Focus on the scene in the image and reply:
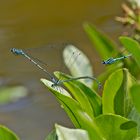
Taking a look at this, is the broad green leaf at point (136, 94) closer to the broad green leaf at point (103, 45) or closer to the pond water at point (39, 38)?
the broad green leaf at point (103, 45)

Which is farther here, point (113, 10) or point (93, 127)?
point (113, 10)

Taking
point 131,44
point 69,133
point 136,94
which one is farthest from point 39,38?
point 69,133

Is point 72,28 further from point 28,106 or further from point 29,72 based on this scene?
point 28,106

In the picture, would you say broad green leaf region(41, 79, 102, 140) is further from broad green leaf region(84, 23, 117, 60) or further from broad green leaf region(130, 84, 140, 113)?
broad green leaf region(84, 23, 117, 60)

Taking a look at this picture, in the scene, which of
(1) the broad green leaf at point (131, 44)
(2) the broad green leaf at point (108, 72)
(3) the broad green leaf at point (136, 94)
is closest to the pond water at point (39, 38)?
(2) the broad green leaf at point (108, 72)

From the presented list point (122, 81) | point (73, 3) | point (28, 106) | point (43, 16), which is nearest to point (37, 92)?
point (28, 106)

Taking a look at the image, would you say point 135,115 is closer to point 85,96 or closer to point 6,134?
point 85,96
